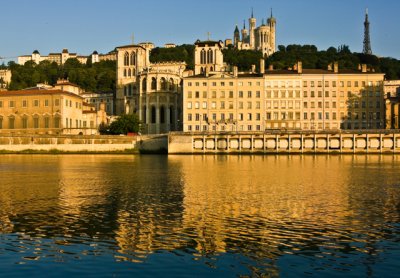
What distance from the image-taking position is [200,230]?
2272cm

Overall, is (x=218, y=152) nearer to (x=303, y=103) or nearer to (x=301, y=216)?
(x=303, y=103)

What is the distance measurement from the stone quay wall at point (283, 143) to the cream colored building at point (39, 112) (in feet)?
87.7

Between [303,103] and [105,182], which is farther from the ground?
[303,103]

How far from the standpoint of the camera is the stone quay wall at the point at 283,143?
99981mm

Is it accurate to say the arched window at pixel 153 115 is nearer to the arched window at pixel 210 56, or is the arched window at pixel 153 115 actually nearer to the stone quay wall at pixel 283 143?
the arched window at pixel 210 56

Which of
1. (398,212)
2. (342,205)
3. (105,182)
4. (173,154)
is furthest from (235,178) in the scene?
(173,154)

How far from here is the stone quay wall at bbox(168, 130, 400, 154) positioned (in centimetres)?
9998

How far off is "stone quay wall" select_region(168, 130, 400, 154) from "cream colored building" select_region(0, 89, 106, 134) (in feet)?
87.7

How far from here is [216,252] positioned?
19.0 metres

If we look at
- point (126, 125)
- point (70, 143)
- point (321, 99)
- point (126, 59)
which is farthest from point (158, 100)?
point (321, 99)

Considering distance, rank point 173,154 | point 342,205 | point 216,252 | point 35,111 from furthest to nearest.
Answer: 1. point 35,111
2. point 173,154
3. point 342,205
4. point 216,252

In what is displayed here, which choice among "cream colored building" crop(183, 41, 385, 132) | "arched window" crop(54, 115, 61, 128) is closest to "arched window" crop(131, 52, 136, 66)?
"cream colored building" crop(183, 41, 385, 132)

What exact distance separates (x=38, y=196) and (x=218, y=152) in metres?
69.3

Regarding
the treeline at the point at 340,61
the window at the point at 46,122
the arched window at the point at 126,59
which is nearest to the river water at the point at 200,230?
the window at the point at 46,122
